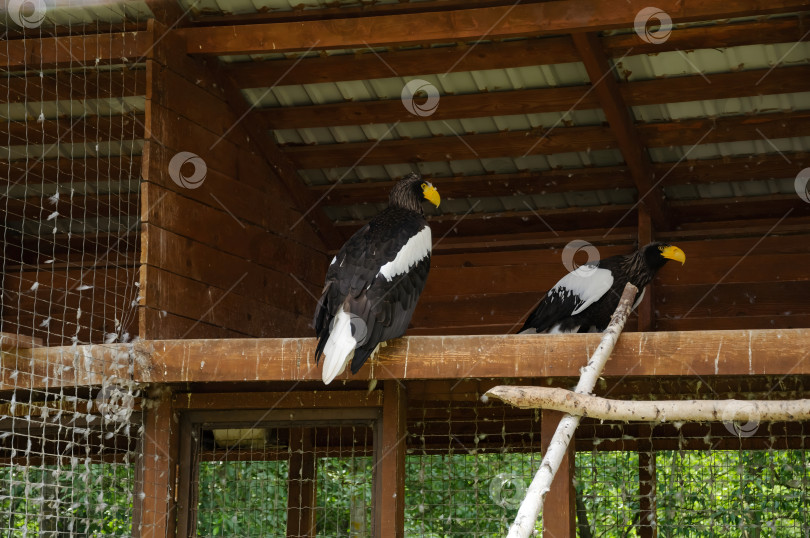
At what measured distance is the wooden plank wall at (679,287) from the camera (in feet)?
21.1

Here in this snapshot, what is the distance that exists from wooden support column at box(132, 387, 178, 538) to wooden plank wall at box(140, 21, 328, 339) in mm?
323

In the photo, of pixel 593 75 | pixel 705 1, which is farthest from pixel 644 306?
pixel 705 1

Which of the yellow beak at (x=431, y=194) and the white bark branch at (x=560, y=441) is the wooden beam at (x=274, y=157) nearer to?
the yellow beak at (x=431, y=194)

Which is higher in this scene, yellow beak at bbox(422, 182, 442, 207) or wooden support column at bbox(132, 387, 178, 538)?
yellow beak at bbox(422, 182, 442, 207)

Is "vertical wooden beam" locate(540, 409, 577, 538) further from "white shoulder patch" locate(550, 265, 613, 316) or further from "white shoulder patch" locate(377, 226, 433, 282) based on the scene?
"white shoulder patch" locate(550, 265, 613, 316)

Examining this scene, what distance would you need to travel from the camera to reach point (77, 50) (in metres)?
5.18

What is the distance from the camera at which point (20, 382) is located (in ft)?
14.5

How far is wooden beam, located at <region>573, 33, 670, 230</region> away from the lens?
5.20 m

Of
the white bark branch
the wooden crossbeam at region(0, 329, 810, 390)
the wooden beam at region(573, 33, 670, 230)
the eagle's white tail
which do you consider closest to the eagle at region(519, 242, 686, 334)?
the wooden beam at region(573, 33, 670, 230)

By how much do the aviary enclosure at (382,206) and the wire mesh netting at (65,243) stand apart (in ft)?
0.07

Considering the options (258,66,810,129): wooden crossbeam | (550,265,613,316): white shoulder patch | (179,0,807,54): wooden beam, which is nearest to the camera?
(179,0,807,54): wooden beam

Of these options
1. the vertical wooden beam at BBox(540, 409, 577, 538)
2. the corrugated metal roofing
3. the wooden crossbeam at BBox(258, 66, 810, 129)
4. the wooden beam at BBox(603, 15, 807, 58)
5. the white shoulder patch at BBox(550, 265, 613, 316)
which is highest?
the corrugated metal roofing

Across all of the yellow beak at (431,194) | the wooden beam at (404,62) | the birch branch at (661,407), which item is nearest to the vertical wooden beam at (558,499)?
the birch branch at (661,407)

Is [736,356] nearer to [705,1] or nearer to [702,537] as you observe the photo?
[705,1]
